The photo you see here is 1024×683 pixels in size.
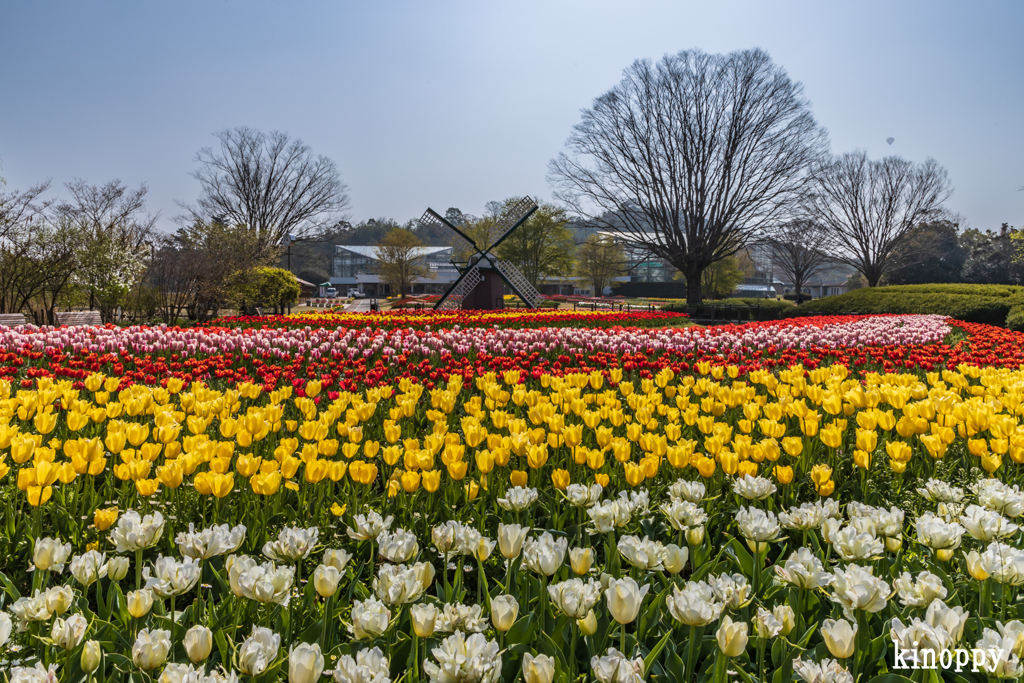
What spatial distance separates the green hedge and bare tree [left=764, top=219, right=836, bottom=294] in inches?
163

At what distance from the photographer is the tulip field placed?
52.1 inches

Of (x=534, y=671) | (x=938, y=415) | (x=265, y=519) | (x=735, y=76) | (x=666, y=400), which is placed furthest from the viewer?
(x=735, y=76)

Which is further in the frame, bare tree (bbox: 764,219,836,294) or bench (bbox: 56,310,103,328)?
bare tree (bbox: 764,219,836,294)

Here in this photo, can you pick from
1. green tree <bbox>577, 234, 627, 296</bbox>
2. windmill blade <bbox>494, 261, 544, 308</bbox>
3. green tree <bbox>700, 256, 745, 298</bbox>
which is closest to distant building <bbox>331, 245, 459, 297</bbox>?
green tree <bbox>577, 234, 627, 296</bbox>

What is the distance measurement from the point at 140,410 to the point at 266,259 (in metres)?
30.7

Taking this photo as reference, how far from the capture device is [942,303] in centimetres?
1931

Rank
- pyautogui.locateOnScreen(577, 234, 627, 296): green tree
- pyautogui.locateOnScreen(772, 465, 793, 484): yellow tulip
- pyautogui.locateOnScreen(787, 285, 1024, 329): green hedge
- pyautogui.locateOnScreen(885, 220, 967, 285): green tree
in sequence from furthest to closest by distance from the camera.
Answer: pyautogui.locateOnScreen(577, 234, 627, 296): green tree < pyautogui.locateOnScreen(885, 220, 967, 285): green tree < pyautogui.locateOnScreen(787, 285, 1024, 329): green hedge < pyautogui.locateOnScreen(772, 465, 793, 484): yellow tulip

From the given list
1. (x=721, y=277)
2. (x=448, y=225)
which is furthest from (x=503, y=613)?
(x=721, y=277)

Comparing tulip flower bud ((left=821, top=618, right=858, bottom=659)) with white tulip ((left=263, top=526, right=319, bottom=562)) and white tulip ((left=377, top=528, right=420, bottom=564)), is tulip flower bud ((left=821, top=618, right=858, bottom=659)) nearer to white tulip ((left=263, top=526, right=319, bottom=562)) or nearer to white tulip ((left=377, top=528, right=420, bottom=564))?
white tulip ((left=377, top=528, right=420, bottom=564))

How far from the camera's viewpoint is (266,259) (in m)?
31.7

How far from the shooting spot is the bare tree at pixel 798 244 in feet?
93.6

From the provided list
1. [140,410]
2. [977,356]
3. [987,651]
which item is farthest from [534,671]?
[977,356]

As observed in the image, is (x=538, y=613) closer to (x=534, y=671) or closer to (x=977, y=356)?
(x=534, y=671)

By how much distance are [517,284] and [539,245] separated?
→ 701 inches
